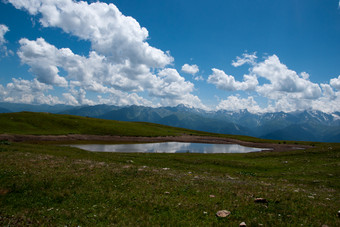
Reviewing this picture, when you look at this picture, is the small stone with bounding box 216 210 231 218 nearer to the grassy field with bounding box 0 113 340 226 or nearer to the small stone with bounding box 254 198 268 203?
the grassy field with bounding box 0 113 340 226

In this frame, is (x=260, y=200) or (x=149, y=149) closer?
(x=260, y=200)

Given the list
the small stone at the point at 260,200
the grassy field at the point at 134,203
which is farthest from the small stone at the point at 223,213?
the small stone at the point at 260,200

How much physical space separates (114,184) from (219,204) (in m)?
9.46

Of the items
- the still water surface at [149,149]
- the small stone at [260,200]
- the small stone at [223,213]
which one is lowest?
the still water surface at [149,149]

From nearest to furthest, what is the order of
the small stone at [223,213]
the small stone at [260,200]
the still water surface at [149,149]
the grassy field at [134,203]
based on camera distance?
1. the grassy field at [134,203]
2. the small stone at [223,213]
3. the small stone at [260,200]
4. the still water surface at [149,149]

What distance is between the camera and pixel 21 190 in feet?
47.4

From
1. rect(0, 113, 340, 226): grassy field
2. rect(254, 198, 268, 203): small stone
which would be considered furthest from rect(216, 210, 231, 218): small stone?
rect(254, 198, 268, 203): small stone

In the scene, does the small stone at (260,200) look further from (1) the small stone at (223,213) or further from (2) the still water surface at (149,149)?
(2) the still water surface at (149,149)

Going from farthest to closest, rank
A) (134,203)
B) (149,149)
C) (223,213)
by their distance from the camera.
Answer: (149,149)
(134,203)
(223,213)

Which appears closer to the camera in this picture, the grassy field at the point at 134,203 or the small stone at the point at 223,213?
the grassy field at the point at 134,203

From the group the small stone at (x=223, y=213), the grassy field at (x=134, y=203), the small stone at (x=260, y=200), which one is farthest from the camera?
the small stone at (x=260, y=200)

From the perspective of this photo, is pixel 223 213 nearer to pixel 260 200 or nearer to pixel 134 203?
pixel 260 200

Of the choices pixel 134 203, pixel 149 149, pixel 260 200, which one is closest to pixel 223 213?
pixel 260 200

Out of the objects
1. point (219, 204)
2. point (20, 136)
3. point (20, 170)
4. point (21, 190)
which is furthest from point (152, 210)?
point (20, 136)
